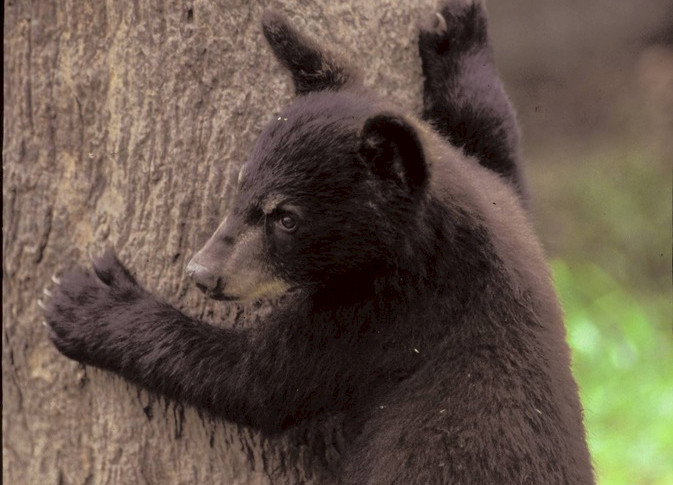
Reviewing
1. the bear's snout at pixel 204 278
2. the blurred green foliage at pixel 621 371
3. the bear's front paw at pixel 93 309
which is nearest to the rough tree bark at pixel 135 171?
the bear's front paw at pixel 93 309

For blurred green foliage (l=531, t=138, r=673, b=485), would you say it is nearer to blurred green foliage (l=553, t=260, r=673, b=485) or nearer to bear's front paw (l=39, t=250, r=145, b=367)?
blurred green foliage (l=553, t=260, r=673, b=485)

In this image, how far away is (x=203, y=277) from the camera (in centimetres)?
348

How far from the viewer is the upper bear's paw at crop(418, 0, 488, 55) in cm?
447

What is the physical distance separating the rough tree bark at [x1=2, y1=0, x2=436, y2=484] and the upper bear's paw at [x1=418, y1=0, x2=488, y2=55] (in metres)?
0.23

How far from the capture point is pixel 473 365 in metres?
3.65

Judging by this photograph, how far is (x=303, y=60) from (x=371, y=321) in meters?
1.06

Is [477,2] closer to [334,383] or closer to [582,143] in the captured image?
[334,383]

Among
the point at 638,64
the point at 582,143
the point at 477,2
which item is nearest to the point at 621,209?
the point at 582,143

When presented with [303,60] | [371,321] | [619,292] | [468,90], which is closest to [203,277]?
[371,321]

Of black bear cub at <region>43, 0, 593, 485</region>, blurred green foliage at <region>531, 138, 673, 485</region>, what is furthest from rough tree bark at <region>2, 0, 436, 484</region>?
blurred green foliage at <region>531, 138, 673, 485</region>

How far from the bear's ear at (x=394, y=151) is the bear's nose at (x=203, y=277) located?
0.68 meters

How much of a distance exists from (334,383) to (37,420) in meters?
1.42

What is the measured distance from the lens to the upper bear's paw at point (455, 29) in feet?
14.7

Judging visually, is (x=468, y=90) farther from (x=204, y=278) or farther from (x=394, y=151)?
(x=204, y=278)
